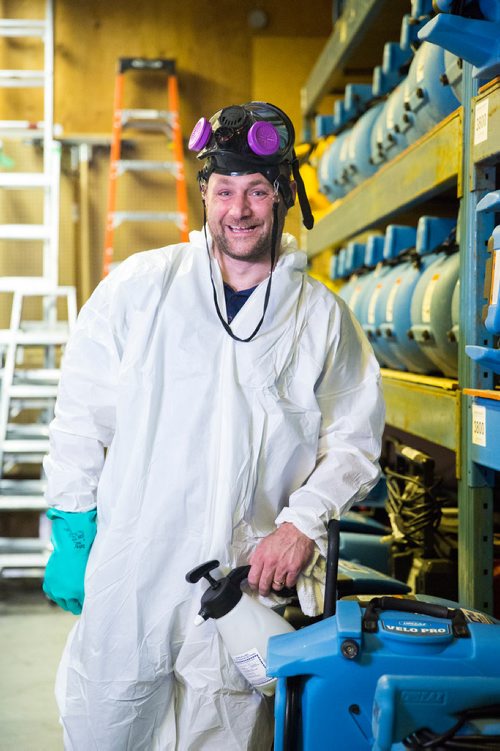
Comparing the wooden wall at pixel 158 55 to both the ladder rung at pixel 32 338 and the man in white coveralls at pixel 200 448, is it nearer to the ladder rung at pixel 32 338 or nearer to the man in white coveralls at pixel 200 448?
the ladder rung at pixel 32 338

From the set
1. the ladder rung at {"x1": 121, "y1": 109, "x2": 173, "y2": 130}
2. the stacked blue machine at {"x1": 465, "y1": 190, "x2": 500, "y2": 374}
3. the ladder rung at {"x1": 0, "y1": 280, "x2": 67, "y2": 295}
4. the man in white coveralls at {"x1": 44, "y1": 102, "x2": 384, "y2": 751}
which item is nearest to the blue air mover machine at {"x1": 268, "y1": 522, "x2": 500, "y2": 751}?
the man in white coveralls at {"x1": 44, "y1": 102, "x2": 384, "y2": 751}

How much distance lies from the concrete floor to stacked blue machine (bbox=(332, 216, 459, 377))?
163cm

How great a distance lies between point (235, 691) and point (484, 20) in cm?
131

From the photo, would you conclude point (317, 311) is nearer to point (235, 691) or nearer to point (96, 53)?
point (235, 691)

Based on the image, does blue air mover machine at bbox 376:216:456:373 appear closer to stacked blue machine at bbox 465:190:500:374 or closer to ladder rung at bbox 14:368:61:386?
stacked blue machine at bbox 465:190:500:374

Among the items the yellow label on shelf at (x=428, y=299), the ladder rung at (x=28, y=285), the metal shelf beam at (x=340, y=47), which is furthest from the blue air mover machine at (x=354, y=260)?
the ladder rung at (x=28, y=285)

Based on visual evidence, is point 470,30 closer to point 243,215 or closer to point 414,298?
point 243,215

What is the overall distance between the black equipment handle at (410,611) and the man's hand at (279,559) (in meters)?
0.27

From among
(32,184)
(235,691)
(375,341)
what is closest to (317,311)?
(235,691)

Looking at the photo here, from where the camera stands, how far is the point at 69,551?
1.80 m

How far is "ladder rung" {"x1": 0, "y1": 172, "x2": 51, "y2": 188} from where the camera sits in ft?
16.0

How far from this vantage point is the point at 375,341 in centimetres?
319

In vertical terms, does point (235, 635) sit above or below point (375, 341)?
below

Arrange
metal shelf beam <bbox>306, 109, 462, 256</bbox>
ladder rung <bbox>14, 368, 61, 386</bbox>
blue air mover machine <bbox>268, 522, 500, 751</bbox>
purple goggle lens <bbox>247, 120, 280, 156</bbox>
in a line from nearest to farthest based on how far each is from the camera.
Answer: blue air mover machine <bbox>268, 522, 500, 751</bbox>, purple goggle lens <bbox>247, 120, 280, 156</bbox>, metal shelf beam <bbox>306, 109, 462, 256</bbox>, ladder rung <bbox>14, 368, 61, 386</bbox>
